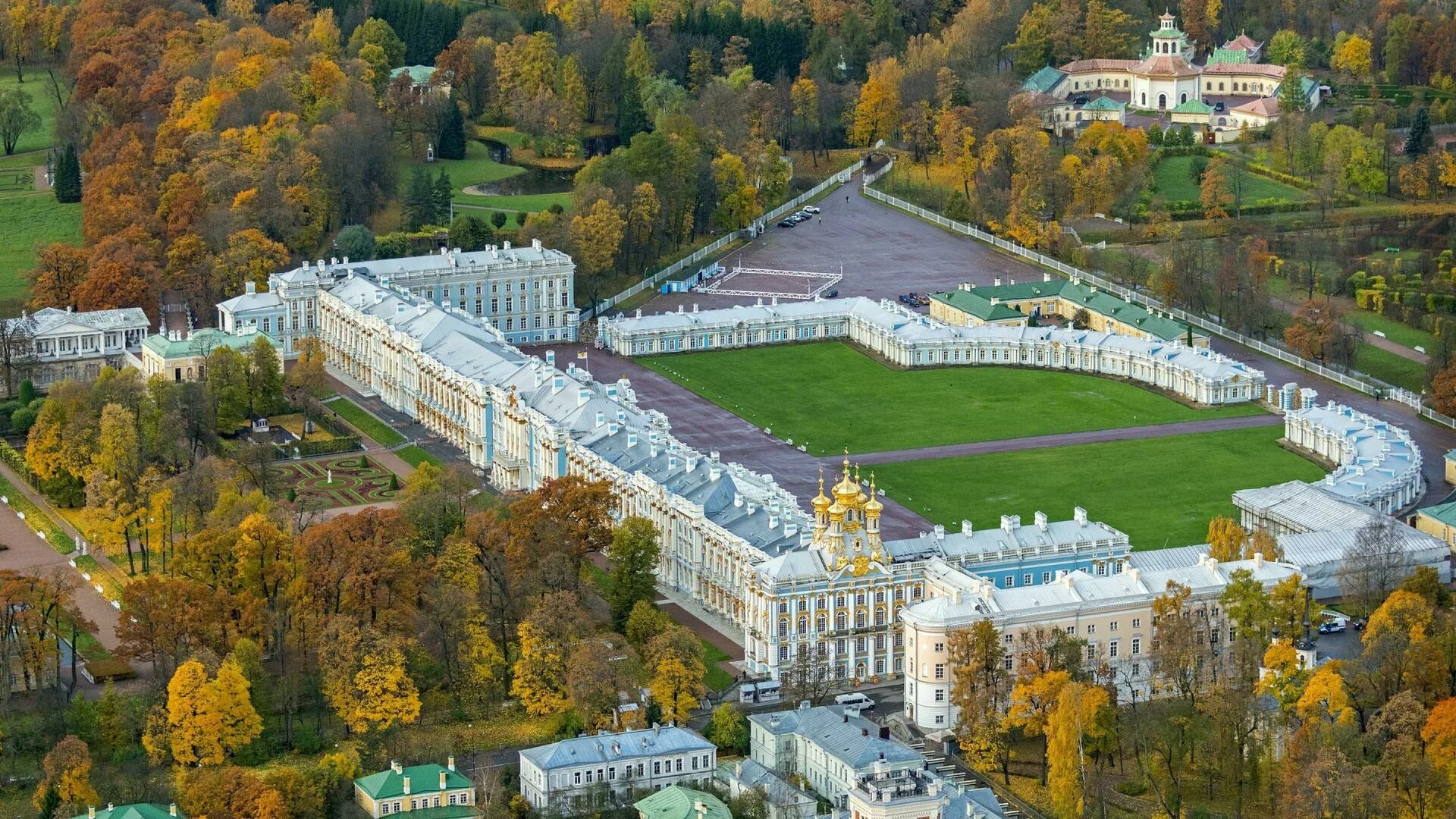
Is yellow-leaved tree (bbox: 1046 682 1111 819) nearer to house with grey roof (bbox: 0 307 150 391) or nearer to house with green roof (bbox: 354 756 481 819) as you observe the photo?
house with green roof (bbox: 354 756 481 819)

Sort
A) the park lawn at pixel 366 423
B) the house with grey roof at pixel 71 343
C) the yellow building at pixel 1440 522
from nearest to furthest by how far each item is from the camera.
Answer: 1. the yellow building at pixel 1440 522
2. the park lawn at pixel 366 423
3. the house with grey roof at pixel 71 343

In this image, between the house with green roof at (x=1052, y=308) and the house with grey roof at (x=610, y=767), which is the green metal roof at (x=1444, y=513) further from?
the house with grey roof at (x=610, y=767)

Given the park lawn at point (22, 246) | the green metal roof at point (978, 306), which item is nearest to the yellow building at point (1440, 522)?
the green metal roof at point (978, 306)

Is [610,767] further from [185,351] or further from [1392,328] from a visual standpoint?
[1392,328]

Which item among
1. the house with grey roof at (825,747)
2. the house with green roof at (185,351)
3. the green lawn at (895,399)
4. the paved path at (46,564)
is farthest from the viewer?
the house with green roof at (185,351)

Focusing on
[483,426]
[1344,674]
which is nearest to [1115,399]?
[483,426]
